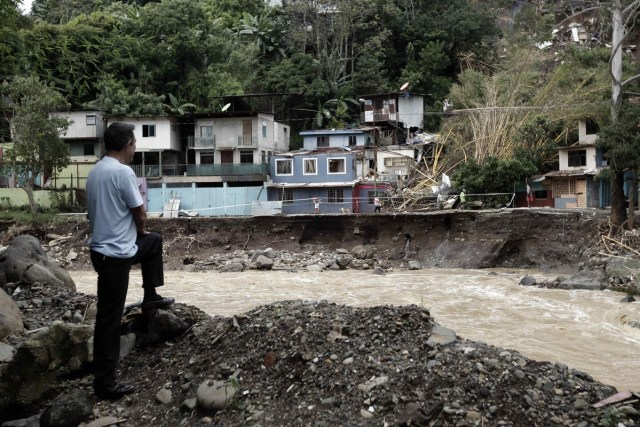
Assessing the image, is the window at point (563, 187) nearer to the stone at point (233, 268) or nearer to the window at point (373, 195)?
the window at point (373, 195)

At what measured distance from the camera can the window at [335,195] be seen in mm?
38906

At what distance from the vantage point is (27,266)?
995cm

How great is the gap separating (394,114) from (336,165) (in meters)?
10.6

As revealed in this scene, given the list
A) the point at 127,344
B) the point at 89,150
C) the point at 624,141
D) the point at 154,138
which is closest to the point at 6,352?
the point at 127,344

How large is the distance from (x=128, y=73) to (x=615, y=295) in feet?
134

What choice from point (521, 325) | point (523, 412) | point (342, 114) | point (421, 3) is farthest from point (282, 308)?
point (421, 3)

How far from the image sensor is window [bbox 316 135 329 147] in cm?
4606

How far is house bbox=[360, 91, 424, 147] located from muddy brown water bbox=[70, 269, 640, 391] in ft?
76.5

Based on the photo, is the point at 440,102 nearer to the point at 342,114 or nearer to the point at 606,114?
the point at 342,114

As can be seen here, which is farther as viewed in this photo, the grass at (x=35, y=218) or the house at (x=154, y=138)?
the house at (x=154, y=138)

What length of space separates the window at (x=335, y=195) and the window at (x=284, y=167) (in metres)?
3.01

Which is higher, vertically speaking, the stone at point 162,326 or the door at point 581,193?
the door at point 581,193

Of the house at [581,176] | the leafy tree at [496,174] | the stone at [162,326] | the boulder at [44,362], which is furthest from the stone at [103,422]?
the house at [581,176]

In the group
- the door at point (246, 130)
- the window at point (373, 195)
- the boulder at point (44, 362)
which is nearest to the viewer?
the boulder at point (44, 362)
